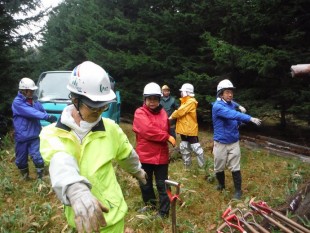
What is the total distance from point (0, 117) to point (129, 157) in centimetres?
1016

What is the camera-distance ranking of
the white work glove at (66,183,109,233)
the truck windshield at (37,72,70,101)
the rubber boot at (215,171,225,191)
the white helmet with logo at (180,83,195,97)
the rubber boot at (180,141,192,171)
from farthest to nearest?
1. the truck windshield at (37,72,70,101)
2. the rubber boot at (180,141,192,171)
3. the white helmet with logo at (180,83,195,97)
4. the rubber boot at (215,171,225,191)
5. the white work glove at (66,183,109,233)

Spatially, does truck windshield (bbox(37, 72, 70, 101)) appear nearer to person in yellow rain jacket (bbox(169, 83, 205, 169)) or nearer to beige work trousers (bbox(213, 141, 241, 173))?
person in yellow rain jacket (bbox(169, 83, 205, 169))

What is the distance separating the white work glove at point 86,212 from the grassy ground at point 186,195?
10.2ft

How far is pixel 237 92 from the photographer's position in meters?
10.5

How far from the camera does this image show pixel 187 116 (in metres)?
7.69

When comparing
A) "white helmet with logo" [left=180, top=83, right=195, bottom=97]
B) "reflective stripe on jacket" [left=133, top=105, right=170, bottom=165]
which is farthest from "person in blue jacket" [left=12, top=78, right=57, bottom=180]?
"white helmet with logo" [left=180, top=83, right=195, bottom=97]

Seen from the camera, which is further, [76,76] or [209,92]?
[209,92]

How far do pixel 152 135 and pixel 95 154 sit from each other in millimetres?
2847

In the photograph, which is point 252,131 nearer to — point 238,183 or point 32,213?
point 238,183

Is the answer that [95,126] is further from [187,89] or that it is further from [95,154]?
[187,89]

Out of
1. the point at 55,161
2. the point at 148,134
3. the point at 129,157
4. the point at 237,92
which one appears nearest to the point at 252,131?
the point at 237,92

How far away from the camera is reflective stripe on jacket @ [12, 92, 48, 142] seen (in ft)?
21.5

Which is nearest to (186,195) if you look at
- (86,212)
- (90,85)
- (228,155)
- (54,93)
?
(228,155)

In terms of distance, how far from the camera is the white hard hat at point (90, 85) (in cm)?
235
